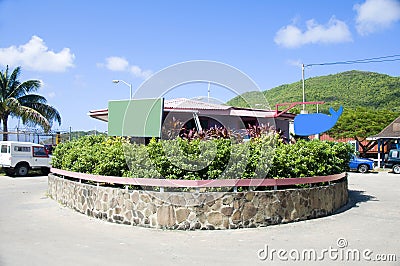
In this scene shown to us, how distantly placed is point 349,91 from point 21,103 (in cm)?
5945

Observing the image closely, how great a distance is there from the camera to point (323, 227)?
8992 mm

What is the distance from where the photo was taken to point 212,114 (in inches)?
750

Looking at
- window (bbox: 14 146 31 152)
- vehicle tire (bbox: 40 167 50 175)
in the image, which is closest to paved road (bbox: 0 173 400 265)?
window (bbox: 14 146 31 152)

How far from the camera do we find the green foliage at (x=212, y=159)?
368 inches

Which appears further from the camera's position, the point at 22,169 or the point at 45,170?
the point at 45,170

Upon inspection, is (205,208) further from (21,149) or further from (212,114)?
(21,149)

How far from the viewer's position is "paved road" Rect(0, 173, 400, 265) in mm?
6695

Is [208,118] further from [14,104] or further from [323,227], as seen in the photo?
[14,104]

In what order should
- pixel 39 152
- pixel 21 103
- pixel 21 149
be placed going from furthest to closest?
1. pixel 21 103
2. pixel 39 152
3. pixel 21 149

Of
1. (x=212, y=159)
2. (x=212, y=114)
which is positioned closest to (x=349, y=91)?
(x=212, y=114)

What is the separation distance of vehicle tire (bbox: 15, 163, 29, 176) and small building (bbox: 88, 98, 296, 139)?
17.9 feet

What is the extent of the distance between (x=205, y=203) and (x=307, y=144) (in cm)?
390

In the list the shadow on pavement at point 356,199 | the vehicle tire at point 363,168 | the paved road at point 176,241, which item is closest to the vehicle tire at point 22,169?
the paved road at point 176,241

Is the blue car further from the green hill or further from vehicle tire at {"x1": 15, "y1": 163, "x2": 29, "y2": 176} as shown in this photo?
the green hill
